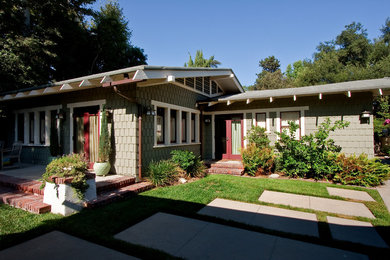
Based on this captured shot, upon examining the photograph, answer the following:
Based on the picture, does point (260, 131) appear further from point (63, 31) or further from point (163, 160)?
point (63, 31)

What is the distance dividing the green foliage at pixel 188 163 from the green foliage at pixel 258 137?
2.56 meters

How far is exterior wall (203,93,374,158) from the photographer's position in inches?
292

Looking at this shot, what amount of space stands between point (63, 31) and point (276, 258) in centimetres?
1600

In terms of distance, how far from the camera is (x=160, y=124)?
7277 millimetres

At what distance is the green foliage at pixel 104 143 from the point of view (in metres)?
6.01

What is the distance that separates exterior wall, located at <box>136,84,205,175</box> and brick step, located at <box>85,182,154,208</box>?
64cm

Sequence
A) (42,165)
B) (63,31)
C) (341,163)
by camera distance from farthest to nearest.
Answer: (63,31) < (42,165) < (341,163)

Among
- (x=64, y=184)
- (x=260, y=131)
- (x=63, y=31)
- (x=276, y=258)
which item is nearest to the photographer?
(x=276, y=258)

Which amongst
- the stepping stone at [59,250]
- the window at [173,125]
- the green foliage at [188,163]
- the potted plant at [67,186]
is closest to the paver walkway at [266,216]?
the stepping stone at [59,250]

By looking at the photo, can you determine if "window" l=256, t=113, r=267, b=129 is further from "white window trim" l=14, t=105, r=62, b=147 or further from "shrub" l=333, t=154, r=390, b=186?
"white window trim" l=14, t=105, r=62, b=147

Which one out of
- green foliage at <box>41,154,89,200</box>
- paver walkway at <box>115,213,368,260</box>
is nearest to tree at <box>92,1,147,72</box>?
green foliage at <box>41,154,89,200</box>

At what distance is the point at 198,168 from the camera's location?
293 inches

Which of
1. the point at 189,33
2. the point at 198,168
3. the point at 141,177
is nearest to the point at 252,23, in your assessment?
the point at 189,33

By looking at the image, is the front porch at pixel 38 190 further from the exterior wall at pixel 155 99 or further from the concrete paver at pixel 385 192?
the concrete paver at pixel 385 192
